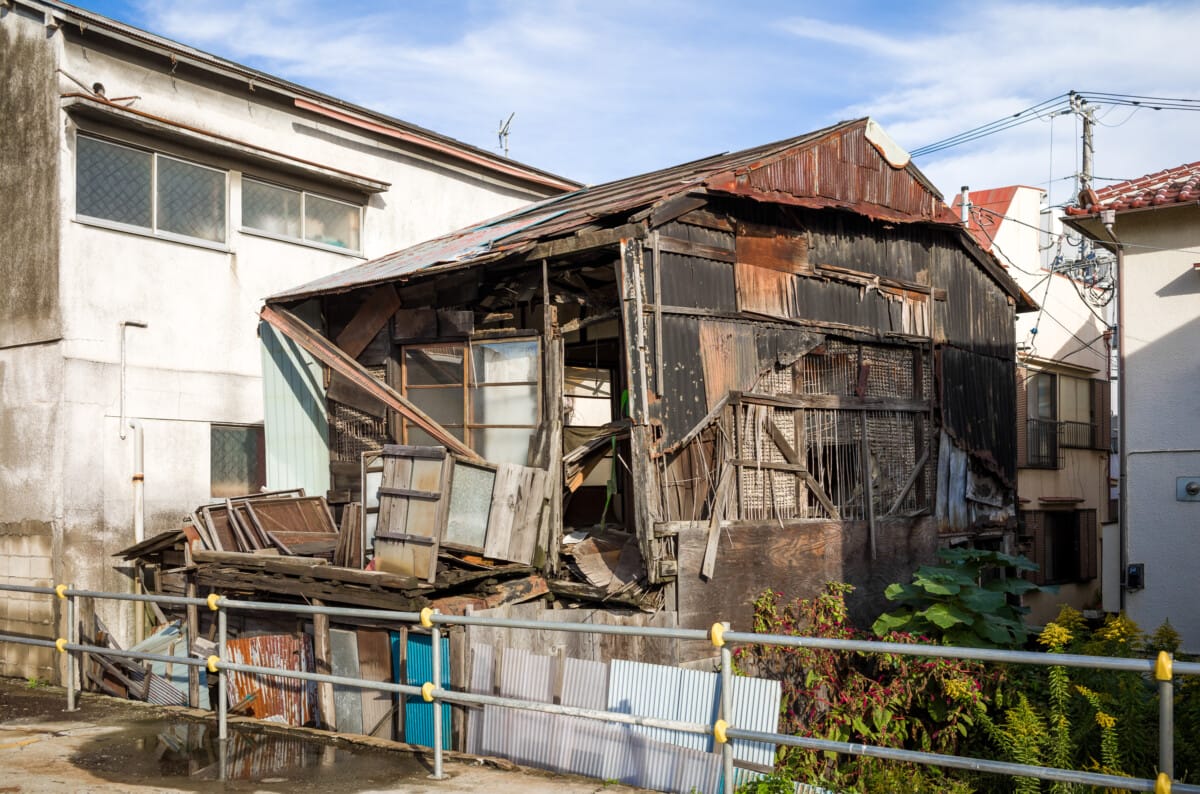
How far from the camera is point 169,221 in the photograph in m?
14.5

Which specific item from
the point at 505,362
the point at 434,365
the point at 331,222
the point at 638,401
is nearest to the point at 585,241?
the point at 638,401

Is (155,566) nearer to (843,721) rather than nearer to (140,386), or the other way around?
(140,386)

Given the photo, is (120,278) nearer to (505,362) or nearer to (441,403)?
(441,403)

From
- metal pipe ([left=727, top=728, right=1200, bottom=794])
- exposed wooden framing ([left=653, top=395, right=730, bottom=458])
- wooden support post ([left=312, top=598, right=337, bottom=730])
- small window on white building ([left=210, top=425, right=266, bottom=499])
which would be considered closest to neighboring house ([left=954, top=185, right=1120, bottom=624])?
exposed wooden framing ([left=653, top=395, right=730, bottom=458])

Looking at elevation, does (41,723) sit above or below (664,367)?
below

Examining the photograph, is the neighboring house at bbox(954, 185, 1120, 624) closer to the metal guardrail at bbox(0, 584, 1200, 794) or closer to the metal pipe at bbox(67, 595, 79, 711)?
the metal guardrail at bbox(0, 584, 1200, 794)

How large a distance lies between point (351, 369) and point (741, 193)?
16.1 ft

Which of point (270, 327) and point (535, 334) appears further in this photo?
point (270, 327)

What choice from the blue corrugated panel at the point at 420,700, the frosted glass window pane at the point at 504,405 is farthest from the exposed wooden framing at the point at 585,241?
the blue corrugated panel at the point at 420,700

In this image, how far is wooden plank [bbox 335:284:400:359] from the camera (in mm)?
13031

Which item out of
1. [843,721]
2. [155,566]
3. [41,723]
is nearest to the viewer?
[843,721]

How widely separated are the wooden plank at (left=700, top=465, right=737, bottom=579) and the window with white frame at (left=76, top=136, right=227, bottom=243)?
8.34 meters

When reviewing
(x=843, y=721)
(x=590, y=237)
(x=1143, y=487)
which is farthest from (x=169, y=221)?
(x=1143, y=487)

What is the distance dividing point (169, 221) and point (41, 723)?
7.18m
